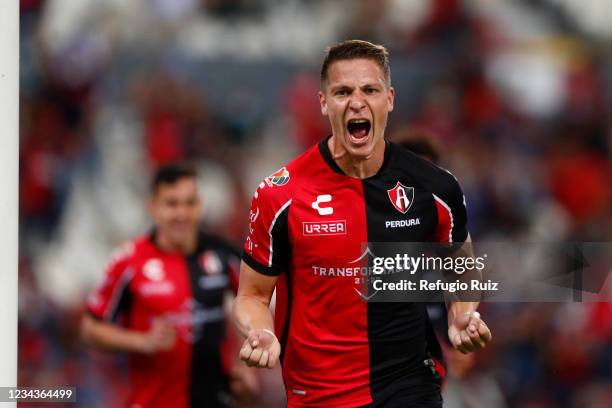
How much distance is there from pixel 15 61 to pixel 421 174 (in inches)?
71.5

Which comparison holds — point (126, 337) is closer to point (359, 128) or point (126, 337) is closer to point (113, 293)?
point (113, 293)

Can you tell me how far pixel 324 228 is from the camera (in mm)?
4223

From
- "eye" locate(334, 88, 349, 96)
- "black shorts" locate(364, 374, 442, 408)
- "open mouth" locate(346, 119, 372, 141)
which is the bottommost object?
"black shorts" locate(364, 374, 442, 408)

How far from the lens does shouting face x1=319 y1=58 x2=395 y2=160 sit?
4215 millimetres

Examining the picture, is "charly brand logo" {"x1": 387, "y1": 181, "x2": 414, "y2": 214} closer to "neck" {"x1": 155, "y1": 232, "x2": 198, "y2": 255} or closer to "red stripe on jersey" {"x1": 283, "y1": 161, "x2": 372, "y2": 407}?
"red stripe on jersey" {"x1": 283, "y1": 161, "x2": 372, "y2": 407}

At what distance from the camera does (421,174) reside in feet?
14.3

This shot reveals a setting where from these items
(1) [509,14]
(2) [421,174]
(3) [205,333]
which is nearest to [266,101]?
(1) [509,14]

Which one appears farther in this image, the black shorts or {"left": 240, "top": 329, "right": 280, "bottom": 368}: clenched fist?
the black shorts

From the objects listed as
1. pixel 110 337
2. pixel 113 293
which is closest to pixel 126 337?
pixel 110 337

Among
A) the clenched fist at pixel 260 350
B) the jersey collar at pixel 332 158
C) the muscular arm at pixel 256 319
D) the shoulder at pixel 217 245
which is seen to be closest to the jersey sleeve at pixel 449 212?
the jersey collar at pixel 332 158

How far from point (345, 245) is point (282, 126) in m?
4.98

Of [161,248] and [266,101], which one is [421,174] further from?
[266,101]

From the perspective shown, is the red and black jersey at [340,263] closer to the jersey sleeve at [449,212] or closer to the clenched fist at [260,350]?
the jersey sleeve at [449,212]

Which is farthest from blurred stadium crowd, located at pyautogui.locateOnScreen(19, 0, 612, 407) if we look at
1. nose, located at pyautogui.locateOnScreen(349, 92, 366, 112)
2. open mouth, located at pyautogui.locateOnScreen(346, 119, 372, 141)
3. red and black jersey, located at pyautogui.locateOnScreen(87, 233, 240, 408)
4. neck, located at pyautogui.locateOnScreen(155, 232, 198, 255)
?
nose, located at pyautogui.locateOnScreen(349, 92, 366, 112)
